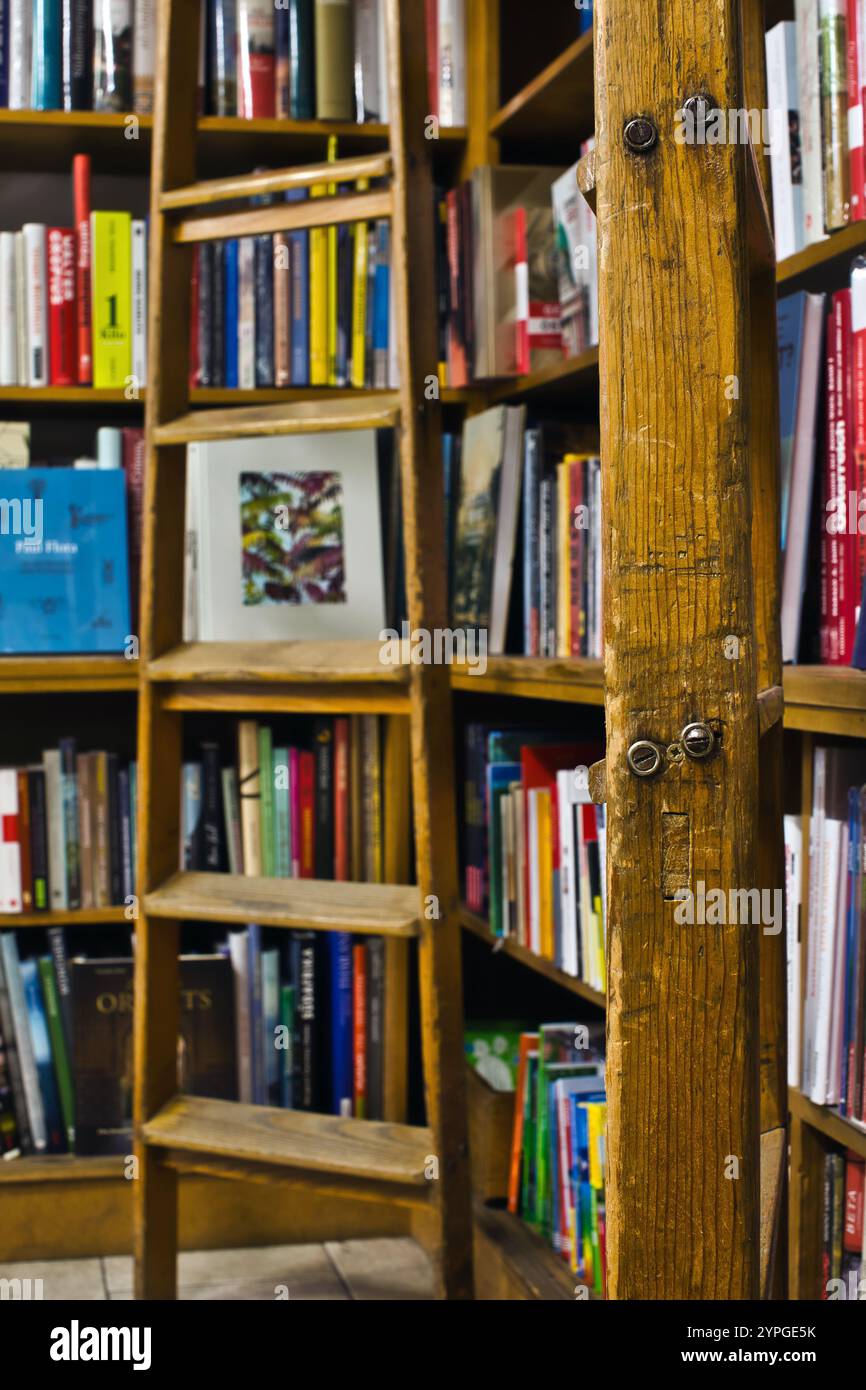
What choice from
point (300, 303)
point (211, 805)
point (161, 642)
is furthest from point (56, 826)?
point (300, 303)

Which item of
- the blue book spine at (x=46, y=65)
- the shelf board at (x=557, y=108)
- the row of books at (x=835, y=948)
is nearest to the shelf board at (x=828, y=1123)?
the row of books at (x=835, y=948)

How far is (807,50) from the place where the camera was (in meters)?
1.26

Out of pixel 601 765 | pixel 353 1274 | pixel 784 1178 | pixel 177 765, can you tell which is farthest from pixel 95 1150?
pixel 601 765

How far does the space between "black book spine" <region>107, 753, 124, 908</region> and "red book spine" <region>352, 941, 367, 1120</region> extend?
1.23 ft

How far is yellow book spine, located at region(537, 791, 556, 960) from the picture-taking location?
179 cm

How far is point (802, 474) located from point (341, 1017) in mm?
1288

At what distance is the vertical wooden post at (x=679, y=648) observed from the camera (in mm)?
641

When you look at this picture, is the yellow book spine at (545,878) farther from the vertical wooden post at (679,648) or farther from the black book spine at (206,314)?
the vertical wooden post at (679,648)

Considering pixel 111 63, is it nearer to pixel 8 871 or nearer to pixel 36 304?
pixel 36 304

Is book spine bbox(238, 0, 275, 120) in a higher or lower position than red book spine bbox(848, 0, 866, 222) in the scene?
higher

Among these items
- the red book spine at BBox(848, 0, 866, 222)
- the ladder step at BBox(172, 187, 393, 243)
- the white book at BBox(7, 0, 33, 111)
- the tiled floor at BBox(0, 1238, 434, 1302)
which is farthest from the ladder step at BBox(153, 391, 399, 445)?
the tiled floor at BBox(0, 1238, 434, 1302)

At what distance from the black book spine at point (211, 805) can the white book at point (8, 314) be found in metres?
0.64

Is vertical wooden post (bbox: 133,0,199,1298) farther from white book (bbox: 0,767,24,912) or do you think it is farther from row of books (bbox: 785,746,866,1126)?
row of books (bbox: 785,746,866,1126)

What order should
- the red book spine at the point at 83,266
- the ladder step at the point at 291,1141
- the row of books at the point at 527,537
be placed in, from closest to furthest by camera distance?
the ladder step at the point at 291,1141, the row of books at the point at 527,537, the red book spine at the point at 83,266
